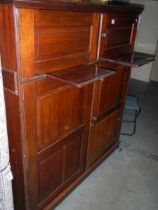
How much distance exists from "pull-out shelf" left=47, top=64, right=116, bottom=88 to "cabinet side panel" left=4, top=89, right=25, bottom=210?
0.73ft

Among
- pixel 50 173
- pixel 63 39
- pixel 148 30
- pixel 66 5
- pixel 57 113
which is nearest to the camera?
pixel 66 5

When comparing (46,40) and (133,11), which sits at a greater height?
(133,11)

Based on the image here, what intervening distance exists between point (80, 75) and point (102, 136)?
880 mm

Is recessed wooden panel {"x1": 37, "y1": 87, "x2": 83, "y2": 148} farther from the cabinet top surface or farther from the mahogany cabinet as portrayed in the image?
the cabinet top surface

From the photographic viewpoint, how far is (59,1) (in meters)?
0.94

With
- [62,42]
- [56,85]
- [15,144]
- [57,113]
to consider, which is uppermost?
[62,42]

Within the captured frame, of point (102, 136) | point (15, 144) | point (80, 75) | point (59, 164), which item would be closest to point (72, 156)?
point (59, 164)

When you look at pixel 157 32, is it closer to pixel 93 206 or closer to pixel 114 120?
pixel 114 120

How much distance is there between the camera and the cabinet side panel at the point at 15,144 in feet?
3.34

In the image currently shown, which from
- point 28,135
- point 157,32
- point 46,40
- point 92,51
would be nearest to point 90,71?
point 92,51

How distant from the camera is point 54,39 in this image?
103cm

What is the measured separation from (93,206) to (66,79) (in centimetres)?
108

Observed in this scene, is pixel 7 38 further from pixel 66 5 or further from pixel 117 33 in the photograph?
pixel 117 33

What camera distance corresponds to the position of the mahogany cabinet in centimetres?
91
